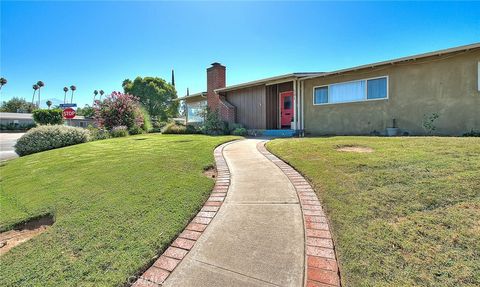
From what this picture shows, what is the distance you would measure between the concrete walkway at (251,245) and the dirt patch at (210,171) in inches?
44.8

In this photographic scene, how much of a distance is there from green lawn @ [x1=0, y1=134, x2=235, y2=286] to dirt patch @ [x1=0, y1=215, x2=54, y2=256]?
0.14m

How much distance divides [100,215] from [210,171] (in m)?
Result: 2.60

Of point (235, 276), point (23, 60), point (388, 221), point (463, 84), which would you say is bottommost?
point (235, 276)

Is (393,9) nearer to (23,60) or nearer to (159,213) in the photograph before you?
(159,213)

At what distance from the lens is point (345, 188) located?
3.98 meters

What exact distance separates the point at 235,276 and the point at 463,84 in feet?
37.1

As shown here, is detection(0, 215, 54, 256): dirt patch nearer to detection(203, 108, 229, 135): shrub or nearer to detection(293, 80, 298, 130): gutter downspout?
detection(203, 108, 229, 135): shrub

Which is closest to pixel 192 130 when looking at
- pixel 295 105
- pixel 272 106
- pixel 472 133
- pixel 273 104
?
pixel 272 106

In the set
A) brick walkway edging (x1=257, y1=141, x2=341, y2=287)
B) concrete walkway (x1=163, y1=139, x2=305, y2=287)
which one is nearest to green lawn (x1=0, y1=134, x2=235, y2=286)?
concrete walkway (x1=163, y1=139, x2=305, y2=287)

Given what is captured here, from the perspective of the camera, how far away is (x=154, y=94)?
44.9 metres

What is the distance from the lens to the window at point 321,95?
13.2m

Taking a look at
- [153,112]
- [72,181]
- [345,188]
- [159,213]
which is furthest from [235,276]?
[153,112]

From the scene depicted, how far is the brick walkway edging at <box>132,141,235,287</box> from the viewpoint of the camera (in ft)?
7.37

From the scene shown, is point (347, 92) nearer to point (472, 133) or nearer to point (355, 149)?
point (472, 133)
